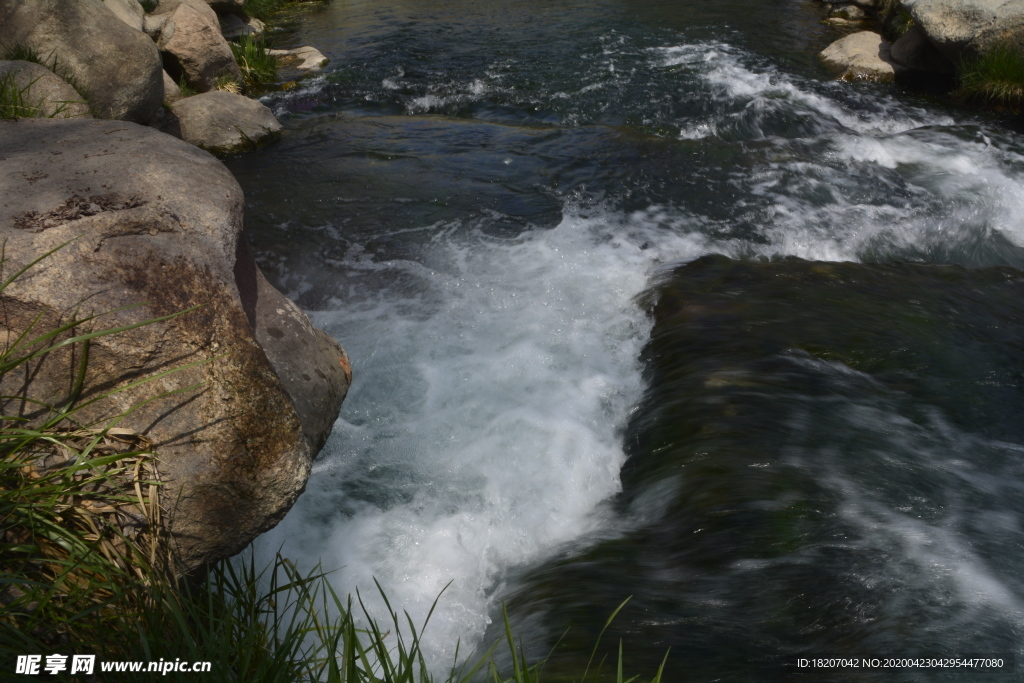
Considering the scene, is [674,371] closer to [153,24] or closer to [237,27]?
[153,24]

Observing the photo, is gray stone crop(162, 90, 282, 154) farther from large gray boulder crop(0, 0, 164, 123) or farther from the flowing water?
large gray boulder crop(0, 0, 164, 123)

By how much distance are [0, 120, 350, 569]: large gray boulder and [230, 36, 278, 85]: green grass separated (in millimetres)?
7746

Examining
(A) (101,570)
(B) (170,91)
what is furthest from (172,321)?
(B) (170,91)

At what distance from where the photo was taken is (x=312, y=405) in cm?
283

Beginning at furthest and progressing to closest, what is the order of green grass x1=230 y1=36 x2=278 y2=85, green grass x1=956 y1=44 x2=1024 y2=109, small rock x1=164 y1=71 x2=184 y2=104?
green grass x1=230 y1=36 x2=278 y2=85
green grass x1=956 y1=44 x2=1024 y2=109
small rock x1=164 y1=71 x2=184 y2=104

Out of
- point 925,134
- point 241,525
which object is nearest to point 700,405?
point 241,525

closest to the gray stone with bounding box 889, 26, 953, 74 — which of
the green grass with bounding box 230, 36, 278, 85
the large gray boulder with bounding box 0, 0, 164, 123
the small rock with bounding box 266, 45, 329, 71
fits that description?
the small rock with bounding box 266, 45, 329, 71

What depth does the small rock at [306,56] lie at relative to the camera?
10.5 metres

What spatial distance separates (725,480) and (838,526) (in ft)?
1.48

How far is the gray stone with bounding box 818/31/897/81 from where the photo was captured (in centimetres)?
915

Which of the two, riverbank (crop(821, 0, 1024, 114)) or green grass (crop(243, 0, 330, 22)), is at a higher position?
riverbank (crop(821, 0, 1024, 114))

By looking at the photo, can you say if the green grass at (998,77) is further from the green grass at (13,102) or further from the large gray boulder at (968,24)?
the green grass at (13,102)

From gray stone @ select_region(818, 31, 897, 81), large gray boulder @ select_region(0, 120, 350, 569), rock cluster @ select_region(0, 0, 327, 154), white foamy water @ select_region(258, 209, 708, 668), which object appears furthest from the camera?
gray stone @ select_region(818, 31, 897, 81)

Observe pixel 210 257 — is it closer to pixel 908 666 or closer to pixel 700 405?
pixel 700 405
